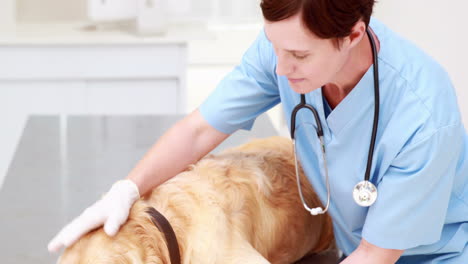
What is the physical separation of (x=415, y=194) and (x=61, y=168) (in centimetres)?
131

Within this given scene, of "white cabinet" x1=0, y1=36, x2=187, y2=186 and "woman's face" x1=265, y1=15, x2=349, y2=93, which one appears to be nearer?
"woman's face" x1=265, y1=15, x2=349, y2=93

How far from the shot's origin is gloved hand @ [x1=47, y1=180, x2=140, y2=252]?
1.36 metres

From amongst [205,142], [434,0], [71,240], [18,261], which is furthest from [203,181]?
[434,0]

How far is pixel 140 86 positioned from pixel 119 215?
2.72 meters

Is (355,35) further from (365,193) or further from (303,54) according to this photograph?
(365,193)

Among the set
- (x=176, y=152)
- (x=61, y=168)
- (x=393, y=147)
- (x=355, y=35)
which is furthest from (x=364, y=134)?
(x=61, y=168)

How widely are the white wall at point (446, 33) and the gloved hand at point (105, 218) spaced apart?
6.80 ft

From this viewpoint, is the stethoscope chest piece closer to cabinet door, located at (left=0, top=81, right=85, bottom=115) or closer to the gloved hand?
the gloved hand

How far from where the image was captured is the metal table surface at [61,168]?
1.75m

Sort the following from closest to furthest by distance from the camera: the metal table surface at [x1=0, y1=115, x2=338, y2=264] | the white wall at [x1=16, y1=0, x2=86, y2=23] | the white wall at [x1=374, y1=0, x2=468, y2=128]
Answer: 1. the metal table surface at [x1=0, y1=115, x2=338, y2=264]
2. the white wall at [x1=374, y1=0, x2=468, y2=128]
3. the white wall at [x1=16, y1=0, x2=86, y2=23]

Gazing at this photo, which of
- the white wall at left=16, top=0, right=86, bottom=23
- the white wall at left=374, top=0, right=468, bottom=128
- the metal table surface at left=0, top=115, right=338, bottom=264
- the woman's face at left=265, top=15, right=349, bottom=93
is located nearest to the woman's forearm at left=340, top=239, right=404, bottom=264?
the woman's face at left=265, top=15, right=349, bottom=93

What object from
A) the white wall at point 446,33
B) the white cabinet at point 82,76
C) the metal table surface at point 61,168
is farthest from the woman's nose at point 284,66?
the white cabinet at point 82,76

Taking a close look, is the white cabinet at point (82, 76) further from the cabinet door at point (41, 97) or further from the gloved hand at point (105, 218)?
the gloved hand at point (105, 218)

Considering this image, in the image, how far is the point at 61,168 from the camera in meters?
2.25
